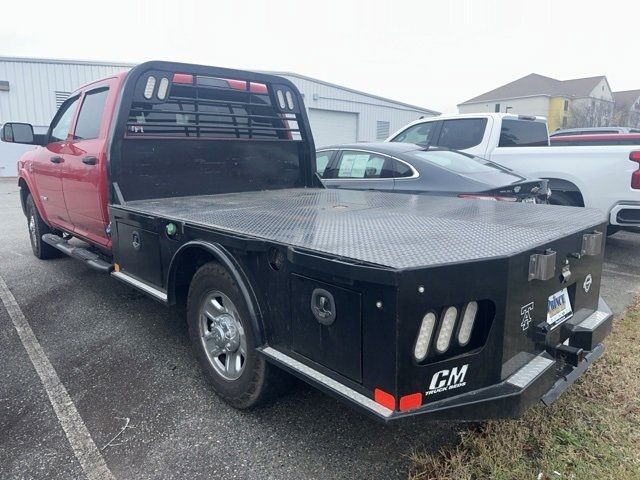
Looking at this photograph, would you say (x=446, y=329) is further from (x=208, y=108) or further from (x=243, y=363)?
(x=208, y=108)

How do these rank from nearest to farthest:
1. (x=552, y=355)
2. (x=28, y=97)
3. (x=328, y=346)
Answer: (x=328, y=346), (x=552, y=355), (x=28, y=97)

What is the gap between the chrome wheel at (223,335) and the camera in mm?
2719

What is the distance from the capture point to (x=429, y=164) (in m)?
5.44

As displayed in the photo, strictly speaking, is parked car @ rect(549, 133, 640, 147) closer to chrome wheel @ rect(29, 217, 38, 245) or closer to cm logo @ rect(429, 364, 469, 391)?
cm logo @ rect(429, 364, 469, 391)

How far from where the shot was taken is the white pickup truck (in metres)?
5.84

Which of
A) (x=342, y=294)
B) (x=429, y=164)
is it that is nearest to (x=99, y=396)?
(x=342, y=294)

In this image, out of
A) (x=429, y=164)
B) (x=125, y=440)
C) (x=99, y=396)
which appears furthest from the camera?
(x=429, y=164)

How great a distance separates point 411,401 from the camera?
6.21ft

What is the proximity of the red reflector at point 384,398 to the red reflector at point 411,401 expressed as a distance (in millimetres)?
34

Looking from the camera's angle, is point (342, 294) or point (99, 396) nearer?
point (342, 294)

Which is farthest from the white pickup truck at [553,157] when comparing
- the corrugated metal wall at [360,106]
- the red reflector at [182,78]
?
the corrugated metal wall at [360,106]

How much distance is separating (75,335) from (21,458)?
1605 mm

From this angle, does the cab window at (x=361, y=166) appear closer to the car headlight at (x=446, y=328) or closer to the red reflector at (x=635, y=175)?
the red reflector at (x=635, y=175)

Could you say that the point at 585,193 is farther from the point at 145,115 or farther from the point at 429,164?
the point at 145,115
